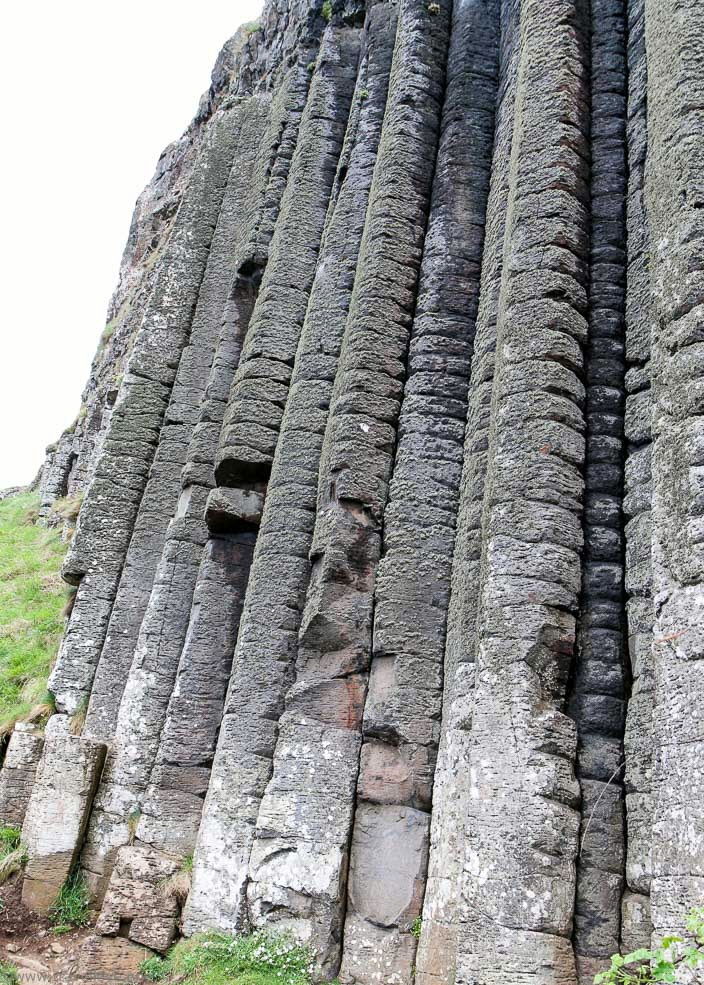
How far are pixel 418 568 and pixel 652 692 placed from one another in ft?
7.53

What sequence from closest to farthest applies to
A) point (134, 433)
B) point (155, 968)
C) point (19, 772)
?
point (155, 968), point (19, 772), point (134, 433)

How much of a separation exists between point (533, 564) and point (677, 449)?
46.1 inches

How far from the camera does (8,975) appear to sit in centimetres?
756

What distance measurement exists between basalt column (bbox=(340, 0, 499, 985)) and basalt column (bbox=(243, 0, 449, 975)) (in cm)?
12

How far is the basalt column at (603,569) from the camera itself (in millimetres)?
5551

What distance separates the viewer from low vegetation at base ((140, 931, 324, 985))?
6523mm

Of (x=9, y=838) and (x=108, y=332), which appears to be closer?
(x=9, y=838)

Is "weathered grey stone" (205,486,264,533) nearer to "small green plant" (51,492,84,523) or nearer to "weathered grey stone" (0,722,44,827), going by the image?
"weathered grey stone" (0,722,44,827)

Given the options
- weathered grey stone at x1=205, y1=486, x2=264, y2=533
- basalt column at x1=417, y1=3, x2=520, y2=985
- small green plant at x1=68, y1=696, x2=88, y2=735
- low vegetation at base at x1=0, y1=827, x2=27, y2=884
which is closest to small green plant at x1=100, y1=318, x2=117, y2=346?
small green plant at x1=68, y1=696, x2=88, y2=735

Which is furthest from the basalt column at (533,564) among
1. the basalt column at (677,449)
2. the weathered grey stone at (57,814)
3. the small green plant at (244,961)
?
the weathered grey stone at (57,814)

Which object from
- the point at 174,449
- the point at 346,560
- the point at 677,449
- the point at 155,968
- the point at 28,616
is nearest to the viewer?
the point at 677,449

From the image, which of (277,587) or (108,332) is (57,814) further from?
(108,332)

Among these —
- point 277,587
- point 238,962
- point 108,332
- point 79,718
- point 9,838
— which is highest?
point 108,332

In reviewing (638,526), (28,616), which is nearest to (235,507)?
(638,526)
